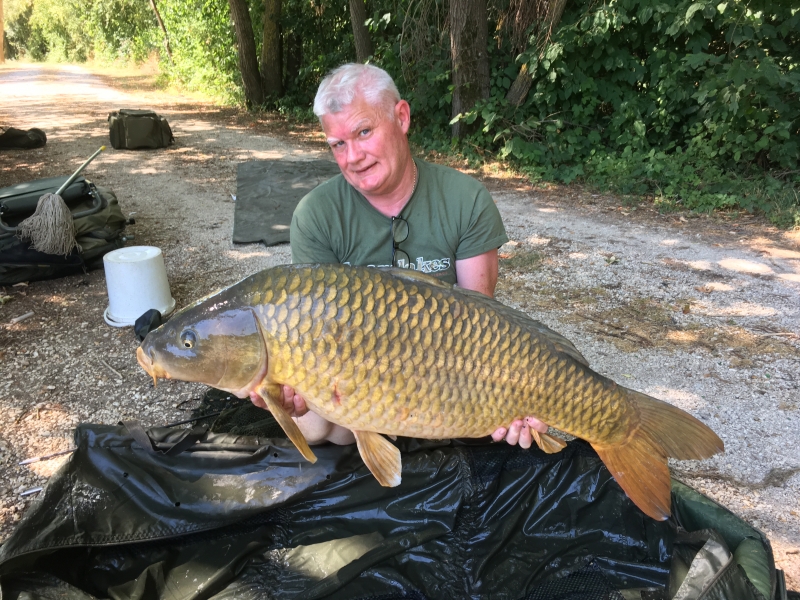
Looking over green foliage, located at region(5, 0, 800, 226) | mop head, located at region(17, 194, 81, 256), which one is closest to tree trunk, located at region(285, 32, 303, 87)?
green foliage, located at region(5, 0, 800, 226)

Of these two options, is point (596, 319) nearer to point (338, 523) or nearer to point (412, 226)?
point (412, 226)

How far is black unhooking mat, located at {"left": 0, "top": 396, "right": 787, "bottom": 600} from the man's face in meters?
0.66

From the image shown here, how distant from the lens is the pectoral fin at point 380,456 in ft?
3.77

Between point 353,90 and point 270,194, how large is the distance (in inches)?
118

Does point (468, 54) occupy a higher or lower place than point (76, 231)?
higher

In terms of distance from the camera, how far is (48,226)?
2.70m

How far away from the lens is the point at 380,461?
3.78 feet

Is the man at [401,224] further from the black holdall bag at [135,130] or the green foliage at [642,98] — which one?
the black holdall bag at [135,130]

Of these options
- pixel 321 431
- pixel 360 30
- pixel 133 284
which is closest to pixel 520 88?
pixel 360 30

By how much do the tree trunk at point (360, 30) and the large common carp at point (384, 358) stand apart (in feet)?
20.3

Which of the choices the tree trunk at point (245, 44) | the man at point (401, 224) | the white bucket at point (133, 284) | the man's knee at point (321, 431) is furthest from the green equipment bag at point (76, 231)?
the tree trunk at point (245, 44)

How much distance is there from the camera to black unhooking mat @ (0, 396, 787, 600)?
1.34 meters

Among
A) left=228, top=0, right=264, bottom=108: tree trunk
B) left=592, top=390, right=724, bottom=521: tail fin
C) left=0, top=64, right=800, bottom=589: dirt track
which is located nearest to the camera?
left=592, top=390, right=724, bottom=521: tail fin

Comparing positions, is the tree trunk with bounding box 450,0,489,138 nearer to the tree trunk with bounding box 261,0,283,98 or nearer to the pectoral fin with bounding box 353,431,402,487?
the tree trunk with bounding box 261,0,283,98
